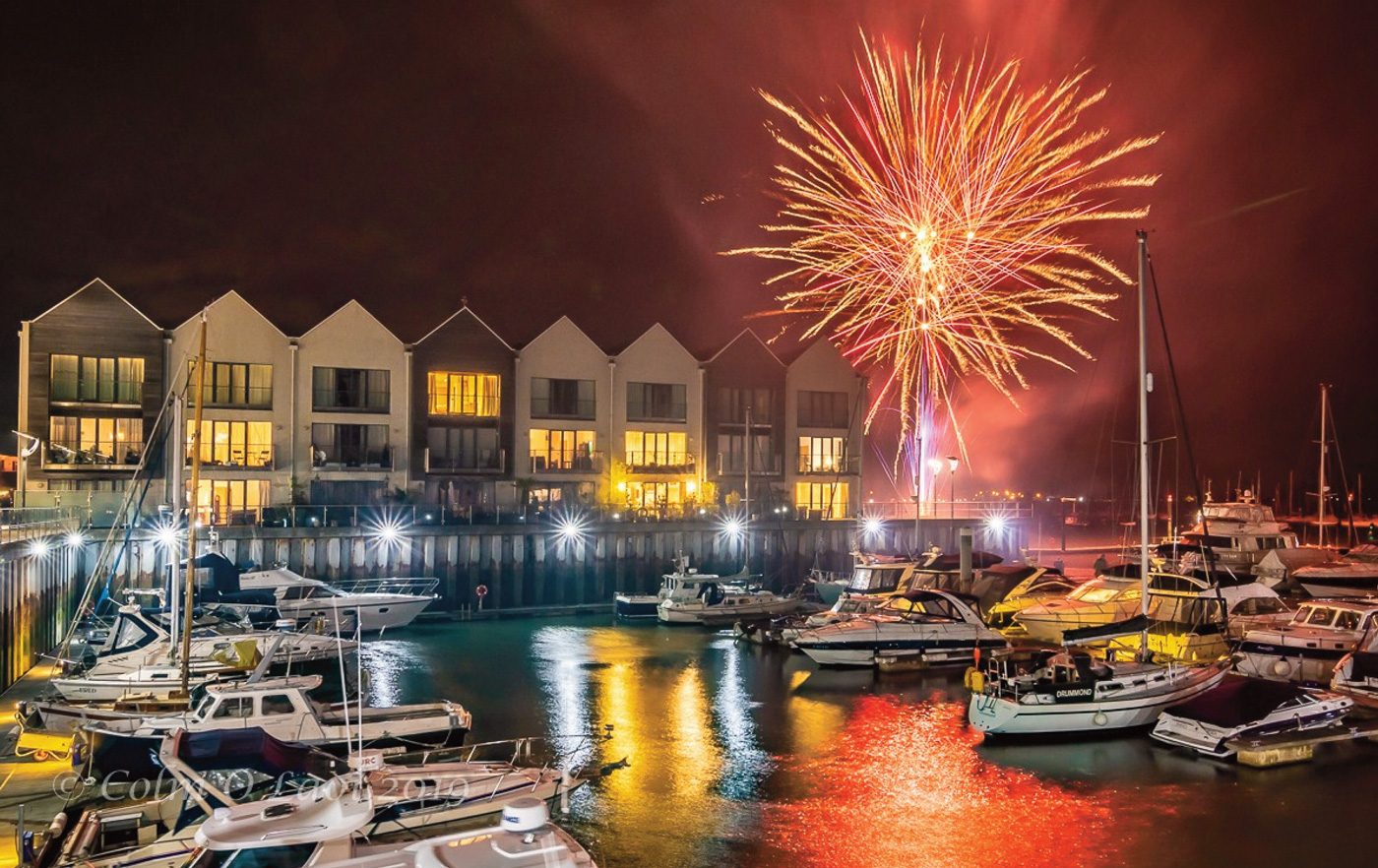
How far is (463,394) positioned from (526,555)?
12.4m

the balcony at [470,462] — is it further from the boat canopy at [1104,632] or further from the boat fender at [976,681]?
the boat fender at [976,681]

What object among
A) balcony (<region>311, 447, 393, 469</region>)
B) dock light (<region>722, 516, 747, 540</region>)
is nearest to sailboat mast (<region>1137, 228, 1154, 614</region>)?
dock light (<region>722, 516, 747, 540</region>)

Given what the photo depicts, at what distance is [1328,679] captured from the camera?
2828 cm

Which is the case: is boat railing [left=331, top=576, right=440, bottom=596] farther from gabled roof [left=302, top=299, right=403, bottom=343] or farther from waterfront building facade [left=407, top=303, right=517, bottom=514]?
gabled roof [left=302, top=299, right=403, bottom=343]

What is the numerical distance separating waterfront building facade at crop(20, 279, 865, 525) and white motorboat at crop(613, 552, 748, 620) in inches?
285

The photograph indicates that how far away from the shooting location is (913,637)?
3303 centimetres

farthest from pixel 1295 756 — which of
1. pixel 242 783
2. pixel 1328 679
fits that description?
pixel 242 783

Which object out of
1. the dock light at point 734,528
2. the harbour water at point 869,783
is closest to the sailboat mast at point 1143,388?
the harbour water at point 869,783

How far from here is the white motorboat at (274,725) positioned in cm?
2067

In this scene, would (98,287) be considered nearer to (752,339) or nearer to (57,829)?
(752,339)

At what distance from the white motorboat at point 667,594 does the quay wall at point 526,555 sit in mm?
2814

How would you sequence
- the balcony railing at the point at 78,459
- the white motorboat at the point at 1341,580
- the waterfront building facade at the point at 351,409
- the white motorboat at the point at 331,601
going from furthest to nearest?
the waterfront building facade at the point at 351,409, the balcony railing at the point at 78,459, the white motorboat at the point at 1341,580, the white motorboat at the point at 331,601

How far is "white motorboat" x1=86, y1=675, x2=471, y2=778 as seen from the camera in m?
20.7

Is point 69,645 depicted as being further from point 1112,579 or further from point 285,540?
point 1112,579
